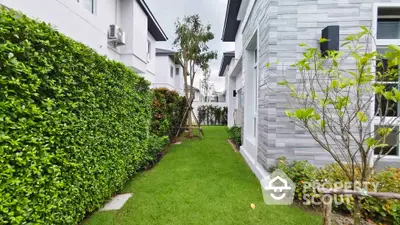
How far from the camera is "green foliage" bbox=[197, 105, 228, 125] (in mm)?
19062

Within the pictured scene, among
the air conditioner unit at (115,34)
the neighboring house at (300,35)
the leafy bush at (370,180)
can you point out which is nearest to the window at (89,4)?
the air conditioner unit at (115,34)

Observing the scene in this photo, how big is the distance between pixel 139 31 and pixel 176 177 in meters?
7.47

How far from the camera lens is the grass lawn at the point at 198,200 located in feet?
10.3

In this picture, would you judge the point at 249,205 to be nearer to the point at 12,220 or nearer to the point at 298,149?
the point at 298,149

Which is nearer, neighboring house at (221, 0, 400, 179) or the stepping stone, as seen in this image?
the stepping stone

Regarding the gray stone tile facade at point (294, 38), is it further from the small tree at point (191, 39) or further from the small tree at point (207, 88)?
the small tree at point (207, 88)

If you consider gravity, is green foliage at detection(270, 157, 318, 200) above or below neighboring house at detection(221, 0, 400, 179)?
below

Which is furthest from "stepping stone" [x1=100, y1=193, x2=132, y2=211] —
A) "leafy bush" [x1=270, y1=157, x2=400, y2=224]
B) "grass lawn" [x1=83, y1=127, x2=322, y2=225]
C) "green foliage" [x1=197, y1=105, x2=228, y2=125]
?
"green foliage" [x1=197, y1=105, x2=228, y2=125]

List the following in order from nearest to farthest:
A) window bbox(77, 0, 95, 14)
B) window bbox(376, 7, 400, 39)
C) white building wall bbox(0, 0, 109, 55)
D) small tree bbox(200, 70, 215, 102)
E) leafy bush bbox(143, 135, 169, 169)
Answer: window bbox(376, 7, 400, 39) < white building wall bbox(0, 0, 109, 55) < leafy bush bbox(143, 135, 169, 169) < window bbox(77, 0, 95, 14) < small tree bbox(200, 70, 215, 102)

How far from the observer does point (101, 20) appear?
751 cm

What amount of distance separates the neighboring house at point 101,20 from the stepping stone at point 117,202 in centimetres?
354

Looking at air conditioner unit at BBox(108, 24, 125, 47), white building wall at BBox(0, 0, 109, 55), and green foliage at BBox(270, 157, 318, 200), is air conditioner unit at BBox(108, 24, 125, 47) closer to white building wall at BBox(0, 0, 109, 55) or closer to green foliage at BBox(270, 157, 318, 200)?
white building wall at BBox(0, 0, 109, 55)

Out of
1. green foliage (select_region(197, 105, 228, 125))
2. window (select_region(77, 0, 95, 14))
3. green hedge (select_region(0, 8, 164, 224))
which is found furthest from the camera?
green foliage (select_region(197, 105, 228, 125))

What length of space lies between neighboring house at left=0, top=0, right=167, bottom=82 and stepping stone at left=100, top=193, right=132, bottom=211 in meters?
3.54
